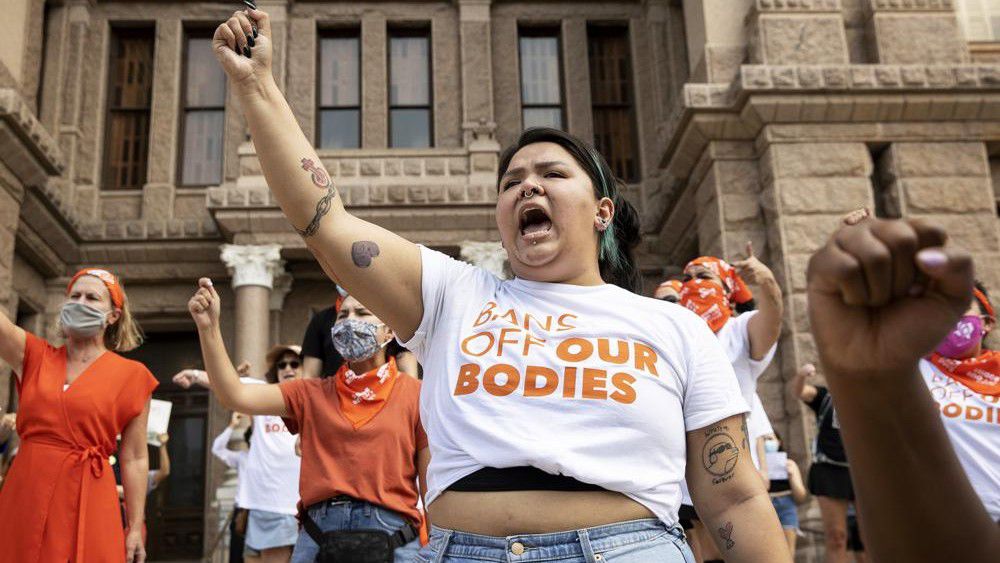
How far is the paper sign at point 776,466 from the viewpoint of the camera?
7.12 meters

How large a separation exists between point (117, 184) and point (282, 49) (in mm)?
3499

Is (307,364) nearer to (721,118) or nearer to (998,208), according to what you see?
(721,118)

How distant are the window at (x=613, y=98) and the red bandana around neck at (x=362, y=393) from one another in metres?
11.5

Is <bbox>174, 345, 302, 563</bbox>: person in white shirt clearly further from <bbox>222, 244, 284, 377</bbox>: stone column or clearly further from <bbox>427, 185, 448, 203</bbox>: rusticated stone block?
<bbox>427, 185, 448, 203</bbox>: rusticated stone block

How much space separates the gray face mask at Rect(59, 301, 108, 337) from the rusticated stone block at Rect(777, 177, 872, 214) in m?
7.33

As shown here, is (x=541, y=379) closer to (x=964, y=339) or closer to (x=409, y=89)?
(x=964, y=339)

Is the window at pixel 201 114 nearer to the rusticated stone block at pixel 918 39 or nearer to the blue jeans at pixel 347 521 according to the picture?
the rusticated stone block at pixel 918 39

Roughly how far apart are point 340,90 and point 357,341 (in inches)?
476

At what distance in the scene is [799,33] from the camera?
1030cm

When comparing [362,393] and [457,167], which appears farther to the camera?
[457,167]

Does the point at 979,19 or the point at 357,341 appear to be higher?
the point at 979,19

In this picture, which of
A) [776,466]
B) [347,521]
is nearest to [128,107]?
[776,466]

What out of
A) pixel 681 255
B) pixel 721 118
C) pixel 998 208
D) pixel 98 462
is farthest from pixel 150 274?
pixel 998 208

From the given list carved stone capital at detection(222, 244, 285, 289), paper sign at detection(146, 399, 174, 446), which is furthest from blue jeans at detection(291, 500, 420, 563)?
carved stone capital at detection(222, 244, 285, 289)
